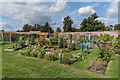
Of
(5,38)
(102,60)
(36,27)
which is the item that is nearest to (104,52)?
(102,60)

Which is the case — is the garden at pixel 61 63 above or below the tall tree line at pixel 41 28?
below

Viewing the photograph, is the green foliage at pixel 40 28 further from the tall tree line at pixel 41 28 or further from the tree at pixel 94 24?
the tree at pixel 94 24

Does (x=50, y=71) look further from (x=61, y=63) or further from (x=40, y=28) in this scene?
(x=40, y=28)

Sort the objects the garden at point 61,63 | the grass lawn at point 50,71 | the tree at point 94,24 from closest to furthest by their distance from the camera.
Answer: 1. the grass lawn at point 50,71
2. the garden at point 61,63
3. the tree at point 94,24

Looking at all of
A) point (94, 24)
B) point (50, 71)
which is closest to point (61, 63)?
point (50, 71)

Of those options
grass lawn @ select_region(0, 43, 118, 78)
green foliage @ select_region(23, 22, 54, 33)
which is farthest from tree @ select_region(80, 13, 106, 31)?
grass lawn @ select_region(0, 43, 118, 78)

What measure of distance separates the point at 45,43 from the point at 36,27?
4063cm

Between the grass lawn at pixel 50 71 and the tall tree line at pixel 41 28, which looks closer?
the grass lawn at pixel 50 71

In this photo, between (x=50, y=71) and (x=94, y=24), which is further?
(x=94, y=24)

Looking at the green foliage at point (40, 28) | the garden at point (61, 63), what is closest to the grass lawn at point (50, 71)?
the garden at point (61, 63)

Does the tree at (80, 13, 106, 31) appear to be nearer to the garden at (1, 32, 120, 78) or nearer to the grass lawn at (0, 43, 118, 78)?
the garden at (1, 32, 120, 78)

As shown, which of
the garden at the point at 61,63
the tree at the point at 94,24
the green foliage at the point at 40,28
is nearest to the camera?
the garden at the point at 61,63

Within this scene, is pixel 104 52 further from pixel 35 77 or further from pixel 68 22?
pixel 68 22

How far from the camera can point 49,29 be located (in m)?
44.7
